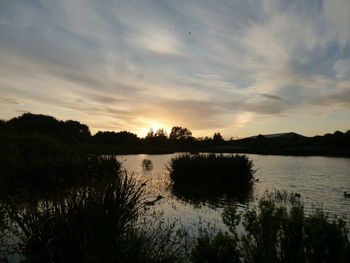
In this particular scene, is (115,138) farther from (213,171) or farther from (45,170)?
(45,170)

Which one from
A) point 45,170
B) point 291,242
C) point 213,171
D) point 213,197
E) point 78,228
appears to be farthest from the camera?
point 213,171

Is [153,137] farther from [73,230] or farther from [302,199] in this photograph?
[73,230]

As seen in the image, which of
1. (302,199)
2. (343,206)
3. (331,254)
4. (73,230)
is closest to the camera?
(331,254)

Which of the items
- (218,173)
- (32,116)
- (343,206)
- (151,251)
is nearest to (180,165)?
(218,173)

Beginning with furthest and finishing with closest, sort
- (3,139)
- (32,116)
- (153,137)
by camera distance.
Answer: (153,137), (32,116), (3,139)

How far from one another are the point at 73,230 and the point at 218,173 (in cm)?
2029

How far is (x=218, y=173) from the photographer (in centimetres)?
2492

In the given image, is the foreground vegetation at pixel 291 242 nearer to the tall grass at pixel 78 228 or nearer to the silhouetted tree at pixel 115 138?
the tall grass at pixel 78 228

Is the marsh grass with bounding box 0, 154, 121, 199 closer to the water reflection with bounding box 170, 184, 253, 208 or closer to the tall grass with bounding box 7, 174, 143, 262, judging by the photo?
the water reflection with bounding box 170, 184, 253, 208

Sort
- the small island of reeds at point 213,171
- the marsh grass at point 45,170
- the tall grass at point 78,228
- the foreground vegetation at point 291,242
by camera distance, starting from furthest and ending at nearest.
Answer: the small island of reeds at point 213,171 < the marsh grass at point 45,170 < the tall grass at point 78,228 < the foreground vegetation at point 291,242

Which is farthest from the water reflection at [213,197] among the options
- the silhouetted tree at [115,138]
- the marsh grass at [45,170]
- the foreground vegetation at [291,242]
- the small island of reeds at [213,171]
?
the silhouetted tree at [115,138]

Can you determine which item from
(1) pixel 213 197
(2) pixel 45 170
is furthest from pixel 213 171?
(2) pixel 45 170

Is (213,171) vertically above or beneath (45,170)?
beneath

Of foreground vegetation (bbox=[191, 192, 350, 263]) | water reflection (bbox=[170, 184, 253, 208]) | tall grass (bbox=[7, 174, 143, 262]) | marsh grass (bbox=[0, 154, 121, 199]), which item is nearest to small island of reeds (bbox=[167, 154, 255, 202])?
water reflection (bbox=[170, 184, 253, 208])
